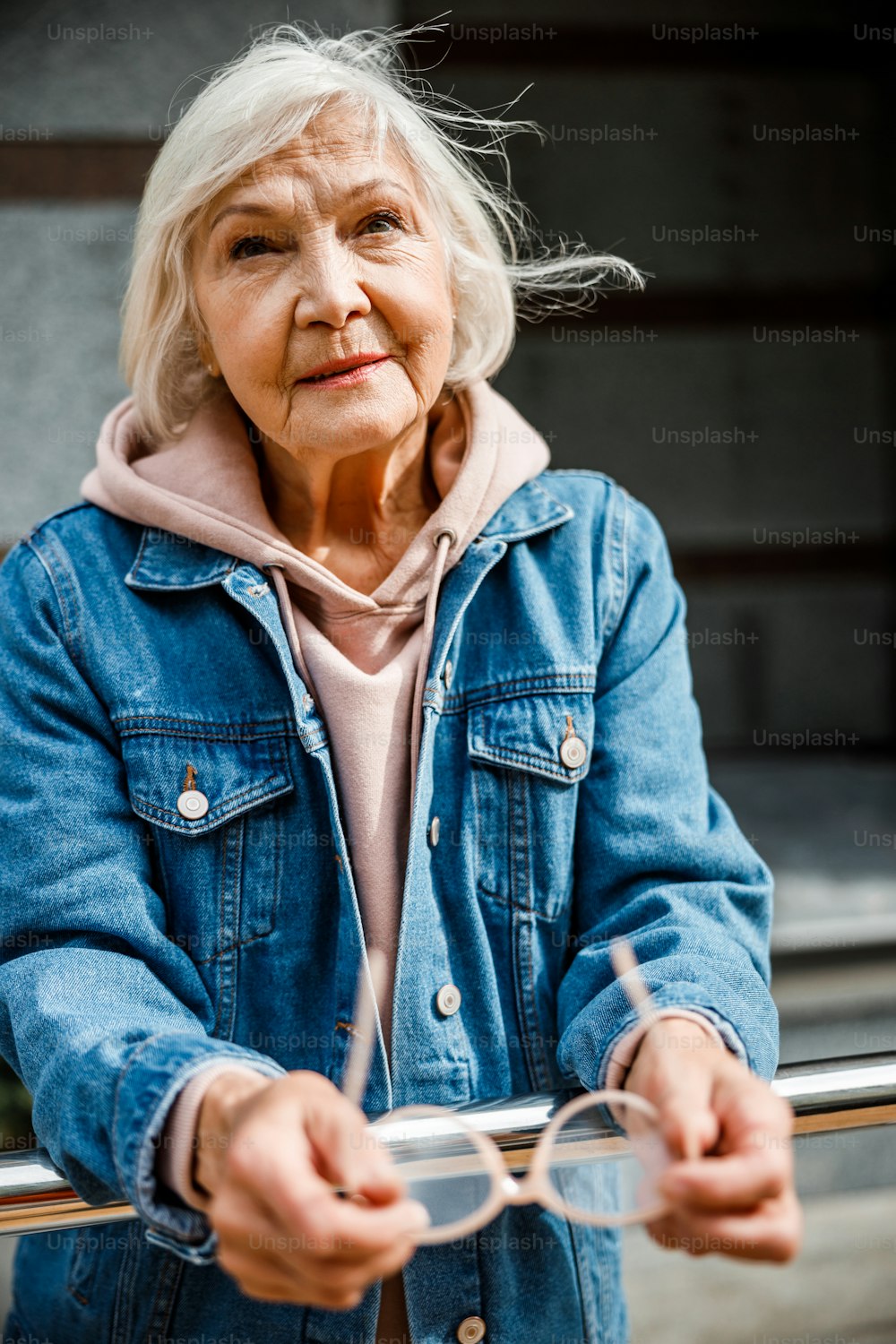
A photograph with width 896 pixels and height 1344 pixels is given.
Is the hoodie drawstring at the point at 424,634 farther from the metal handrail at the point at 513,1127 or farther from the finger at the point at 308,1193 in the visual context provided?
the finger at the point at 308,1193

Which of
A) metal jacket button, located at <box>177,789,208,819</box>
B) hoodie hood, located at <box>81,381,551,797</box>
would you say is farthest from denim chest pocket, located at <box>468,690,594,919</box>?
metal jacket button, located at <box>177,789,208,819</box>

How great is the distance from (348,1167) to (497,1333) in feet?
2.26

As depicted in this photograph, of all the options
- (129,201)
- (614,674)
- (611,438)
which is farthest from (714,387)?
(614,674)

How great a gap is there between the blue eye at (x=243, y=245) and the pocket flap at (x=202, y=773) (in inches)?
22.3

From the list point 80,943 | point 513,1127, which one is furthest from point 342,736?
point 513,1127

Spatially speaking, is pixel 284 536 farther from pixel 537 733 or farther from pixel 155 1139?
pixel 155 1139

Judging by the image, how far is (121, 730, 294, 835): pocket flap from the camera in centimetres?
134

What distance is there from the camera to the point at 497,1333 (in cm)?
139

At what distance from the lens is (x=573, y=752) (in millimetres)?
1428

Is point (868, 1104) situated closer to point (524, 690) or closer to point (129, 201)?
point (524, 690)

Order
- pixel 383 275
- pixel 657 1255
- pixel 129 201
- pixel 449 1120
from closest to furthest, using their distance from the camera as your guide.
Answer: pixel 449 1120
pixel 383 275
pixel 657 1255
pixel 129 201

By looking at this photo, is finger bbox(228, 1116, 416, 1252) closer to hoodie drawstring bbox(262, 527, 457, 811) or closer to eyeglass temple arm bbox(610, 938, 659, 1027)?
eyeglass temple arm bbox(610, 938, 659, 1027)

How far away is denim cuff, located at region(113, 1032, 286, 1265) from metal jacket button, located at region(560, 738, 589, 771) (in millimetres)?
565

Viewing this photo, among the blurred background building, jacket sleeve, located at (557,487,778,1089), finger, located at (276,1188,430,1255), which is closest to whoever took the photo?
finger, located at (276,1188,430,1255)
